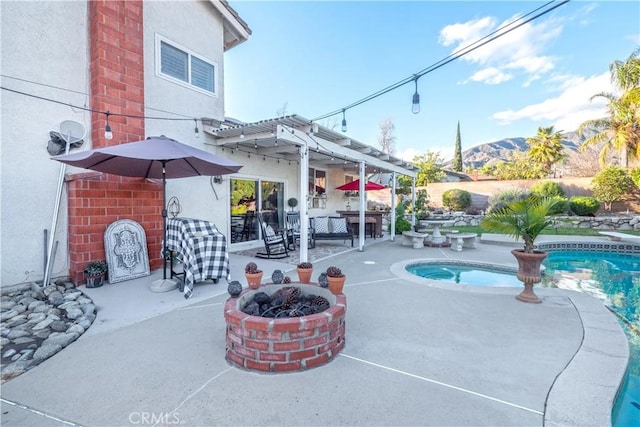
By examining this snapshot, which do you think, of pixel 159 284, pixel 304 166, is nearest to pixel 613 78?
pixel 304 166

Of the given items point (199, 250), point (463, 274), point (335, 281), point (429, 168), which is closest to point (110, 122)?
point (199, 250)

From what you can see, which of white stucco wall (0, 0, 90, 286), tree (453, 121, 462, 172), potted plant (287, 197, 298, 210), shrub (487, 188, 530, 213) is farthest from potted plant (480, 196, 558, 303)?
tree (453, 121, 462, 172)

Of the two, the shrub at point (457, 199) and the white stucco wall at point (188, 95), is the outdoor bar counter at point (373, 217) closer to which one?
the white stucco wall at point (188, 95)

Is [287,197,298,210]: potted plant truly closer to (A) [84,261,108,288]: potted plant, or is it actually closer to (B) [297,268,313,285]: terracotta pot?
(A) [84,261,108,288]: potted plant

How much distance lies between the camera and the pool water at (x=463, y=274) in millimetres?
5640

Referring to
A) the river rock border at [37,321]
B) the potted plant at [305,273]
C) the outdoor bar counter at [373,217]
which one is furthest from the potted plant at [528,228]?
the outdoor bar counter at [373,217]

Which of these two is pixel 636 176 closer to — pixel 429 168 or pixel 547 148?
pixel 429 168

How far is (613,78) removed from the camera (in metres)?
14.6

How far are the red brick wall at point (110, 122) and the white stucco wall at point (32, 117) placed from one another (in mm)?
249

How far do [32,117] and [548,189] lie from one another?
19811 millimetres

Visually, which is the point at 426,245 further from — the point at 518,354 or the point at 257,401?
the point at 257,401

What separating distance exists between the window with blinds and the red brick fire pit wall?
580cm

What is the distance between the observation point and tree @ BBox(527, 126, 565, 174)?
926 inches

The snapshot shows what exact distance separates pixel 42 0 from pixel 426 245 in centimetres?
983
